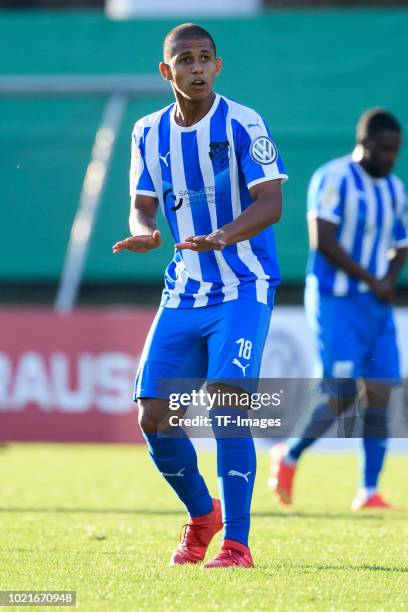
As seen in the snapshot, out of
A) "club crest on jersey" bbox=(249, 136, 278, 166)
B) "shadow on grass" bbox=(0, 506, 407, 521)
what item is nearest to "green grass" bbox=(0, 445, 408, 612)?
"shadow on grass" bbox=(0, 506, 407, 521)

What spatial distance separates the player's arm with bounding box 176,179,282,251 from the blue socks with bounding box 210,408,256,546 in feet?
2.17

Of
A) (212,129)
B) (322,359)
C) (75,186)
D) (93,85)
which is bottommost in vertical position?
(322,359)

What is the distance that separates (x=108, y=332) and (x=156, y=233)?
575 cm

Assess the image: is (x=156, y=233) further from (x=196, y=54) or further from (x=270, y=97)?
(x=270, y=97)

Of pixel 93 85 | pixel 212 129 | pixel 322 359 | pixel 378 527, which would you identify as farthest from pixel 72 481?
pixel 93 85

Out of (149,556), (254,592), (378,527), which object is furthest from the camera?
(378,527)

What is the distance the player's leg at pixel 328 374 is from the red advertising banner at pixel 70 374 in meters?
2.82

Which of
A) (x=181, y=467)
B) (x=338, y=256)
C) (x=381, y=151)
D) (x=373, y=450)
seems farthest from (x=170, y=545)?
(x=381, y=151)

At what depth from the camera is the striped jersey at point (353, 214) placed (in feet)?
25.1

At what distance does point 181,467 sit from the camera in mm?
5102

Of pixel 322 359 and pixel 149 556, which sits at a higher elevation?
pixel 322 359

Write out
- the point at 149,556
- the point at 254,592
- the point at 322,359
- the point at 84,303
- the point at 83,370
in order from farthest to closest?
1. the point at 84,303
2. the point at 83,370
3. the point at 322,359
4. the point at 149,556
5. the point at 254,592

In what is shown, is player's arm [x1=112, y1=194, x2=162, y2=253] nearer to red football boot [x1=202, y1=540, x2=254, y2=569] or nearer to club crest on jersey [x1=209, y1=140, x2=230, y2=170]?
club crest on jersey [x1=209, y1=140, x2=230, y2=170]

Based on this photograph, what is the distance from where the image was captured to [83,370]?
1040 cm
